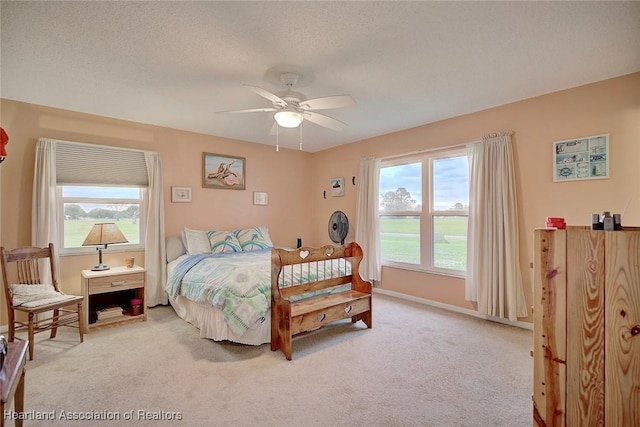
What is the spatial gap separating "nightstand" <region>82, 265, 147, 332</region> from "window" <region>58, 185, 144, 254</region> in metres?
0.55

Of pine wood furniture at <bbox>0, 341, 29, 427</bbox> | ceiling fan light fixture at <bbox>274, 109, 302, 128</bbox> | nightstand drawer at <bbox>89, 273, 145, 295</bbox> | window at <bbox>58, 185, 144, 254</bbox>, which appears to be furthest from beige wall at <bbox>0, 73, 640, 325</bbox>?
pine wood furniture at <bbox>0, 341, 29, 427</bbox>

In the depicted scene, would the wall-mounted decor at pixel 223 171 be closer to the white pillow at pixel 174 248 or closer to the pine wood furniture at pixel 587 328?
the white pillow at pixel 174 248

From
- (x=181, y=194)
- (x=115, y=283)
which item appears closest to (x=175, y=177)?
(x=181, y=194)

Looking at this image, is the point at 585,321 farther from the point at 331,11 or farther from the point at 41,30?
the point at 41,30

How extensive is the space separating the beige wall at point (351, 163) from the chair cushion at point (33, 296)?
0.68 meters

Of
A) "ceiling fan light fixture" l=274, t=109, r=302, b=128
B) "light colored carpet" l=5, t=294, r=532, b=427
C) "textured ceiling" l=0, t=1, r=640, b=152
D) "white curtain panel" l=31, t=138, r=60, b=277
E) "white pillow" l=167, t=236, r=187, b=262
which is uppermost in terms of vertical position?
"textured ceiling" l=0, t=1, r=640, b=152

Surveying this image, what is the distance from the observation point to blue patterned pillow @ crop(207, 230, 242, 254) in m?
4.12

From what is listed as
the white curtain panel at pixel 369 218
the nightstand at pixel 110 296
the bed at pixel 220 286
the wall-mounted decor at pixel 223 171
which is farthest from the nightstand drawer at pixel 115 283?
the white curtain panel at pixel 369 218

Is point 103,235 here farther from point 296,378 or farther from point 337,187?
point 337,187

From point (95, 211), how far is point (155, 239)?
2.50 ft

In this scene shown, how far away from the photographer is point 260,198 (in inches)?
202

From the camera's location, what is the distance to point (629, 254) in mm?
1021

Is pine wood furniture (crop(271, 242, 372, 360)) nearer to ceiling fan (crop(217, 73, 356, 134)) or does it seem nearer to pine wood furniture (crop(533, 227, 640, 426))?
ceiling fan (crop(217, 73, 356, 134))

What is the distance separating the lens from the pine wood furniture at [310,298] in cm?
259
